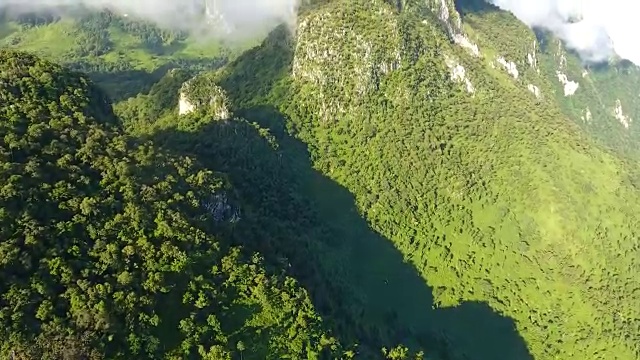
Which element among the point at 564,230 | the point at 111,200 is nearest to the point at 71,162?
the point at 111,200

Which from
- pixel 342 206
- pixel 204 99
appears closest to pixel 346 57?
pixel 204 99

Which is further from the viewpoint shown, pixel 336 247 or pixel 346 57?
pixel 346 57

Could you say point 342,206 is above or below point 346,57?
below

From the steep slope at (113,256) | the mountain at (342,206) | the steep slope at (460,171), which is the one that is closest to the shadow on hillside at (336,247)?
the mountain at (342,206)

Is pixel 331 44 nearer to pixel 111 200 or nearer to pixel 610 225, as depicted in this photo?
pixel 610 225

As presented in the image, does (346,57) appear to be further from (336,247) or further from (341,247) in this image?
(336,247)

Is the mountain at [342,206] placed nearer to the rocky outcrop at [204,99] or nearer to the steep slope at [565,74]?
the rocky outcrop at [204,99]
